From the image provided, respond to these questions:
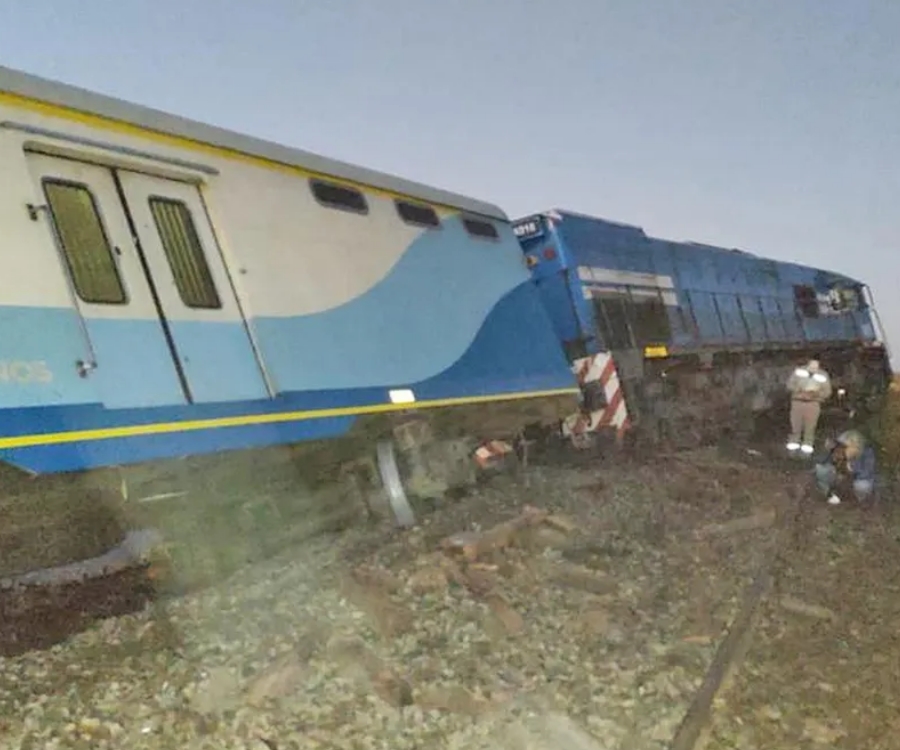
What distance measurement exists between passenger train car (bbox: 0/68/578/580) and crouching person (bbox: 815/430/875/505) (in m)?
4.38

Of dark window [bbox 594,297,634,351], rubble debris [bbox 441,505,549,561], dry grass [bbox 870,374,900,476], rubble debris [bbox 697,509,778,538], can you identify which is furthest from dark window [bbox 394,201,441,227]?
dry grass [bbox 870,374,900,476]

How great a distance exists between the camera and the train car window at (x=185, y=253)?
612cm

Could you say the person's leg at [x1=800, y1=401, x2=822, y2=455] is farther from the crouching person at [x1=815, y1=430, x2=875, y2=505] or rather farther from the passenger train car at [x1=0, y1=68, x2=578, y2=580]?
the passenger train car at [x1=0, y1=68, x2=578, y2=580]

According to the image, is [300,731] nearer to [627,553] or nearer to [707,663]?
[707,663]

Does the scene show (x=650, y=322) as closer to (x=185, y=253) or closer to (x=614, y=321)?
(x=614, y=321)

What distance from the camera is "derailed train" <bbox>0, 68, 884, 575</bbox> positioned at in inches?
206

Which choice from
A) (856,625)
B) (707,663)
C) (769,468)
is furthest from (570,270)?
(707,663)

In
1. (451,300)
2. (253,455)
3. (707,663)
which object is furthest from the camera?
(451,300)

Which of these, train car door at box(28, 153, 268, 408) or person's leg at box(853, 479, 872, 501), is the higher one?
train car door at box(28, 153, 268, 408)

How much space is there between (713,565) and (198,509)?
414 cm

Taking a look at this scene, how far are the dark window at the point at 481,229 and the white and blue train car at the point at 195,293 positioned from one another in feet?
2.52

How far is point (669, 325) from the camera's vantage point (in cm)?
1494

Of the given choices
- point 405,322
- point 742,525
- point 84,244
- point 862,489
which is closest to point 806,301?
point 862,489

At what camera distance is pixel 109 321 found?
5551 mm
